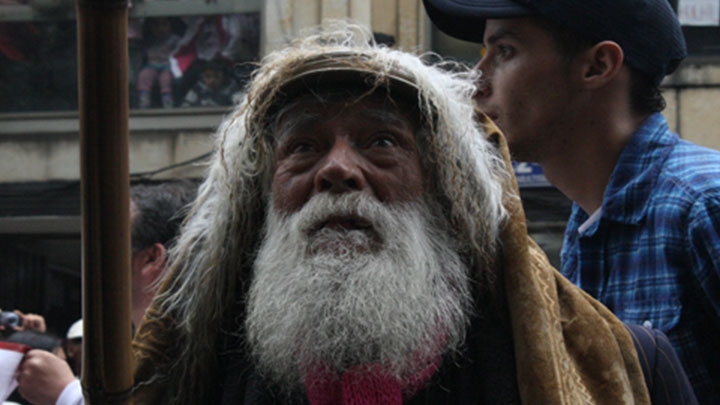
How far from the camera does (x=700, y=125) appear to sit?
862 centimetres

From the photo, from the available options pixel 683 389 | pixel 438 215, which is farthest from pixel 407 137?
pixel 683 389

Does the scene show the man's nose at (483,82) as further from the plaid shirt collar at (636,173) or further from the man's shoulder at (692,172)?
the man's shoulder at (692,172)

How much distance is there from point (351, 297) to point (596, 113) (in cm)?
81

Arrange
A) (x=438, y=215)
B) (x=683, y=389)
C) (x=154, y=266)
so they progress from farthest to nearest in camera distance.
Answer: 1. (x=154, y=266)
2. (x=438, y=215)
3. (x=683, y=389)

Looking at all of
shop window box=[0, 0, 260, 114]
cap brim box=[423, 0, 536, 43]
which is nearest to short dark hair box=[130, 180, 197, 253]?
cap brim box=[423, 0, 536, 43]

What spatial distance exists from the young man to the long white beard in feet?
1.31

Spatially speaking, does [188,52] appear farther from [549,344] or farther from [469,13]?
[549,344]

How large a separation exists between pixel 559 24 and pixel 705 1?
7.35 m

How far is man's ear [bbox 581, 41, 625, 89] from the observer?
7.24 feet

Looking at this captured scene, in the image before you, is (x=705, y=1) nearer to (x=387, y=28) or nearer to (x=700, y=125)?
(x=700, y=125)

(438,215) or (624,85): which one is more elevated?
(624,85)

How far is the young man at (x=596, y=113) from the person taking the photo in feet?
6.73

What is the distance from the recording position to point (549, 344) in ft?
5.54

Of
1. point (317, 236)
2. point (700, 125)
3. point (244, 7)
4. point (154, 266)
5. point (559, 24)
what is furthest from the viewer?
point (244, 7)
